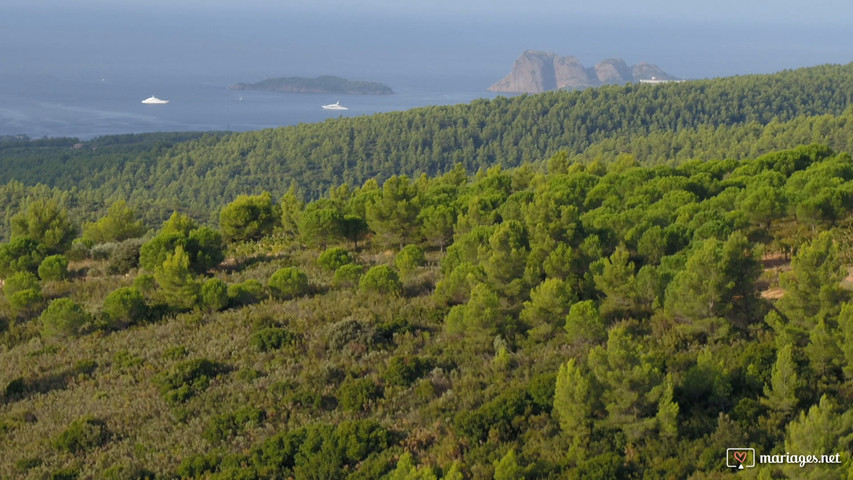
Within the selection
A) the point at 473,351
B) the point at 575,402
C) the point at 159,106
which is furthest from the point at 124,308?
the point at 159,106

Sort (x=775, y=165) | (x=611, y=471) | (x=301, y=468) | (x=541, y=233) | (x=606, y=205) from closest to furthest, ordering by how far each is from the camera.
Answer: (x=611, y=471) < (x=301, y=468) < (x=541, y=233) < (x=606, y=205) < (x=775, y=165)

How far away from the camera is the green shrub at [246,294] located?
1844 centimetres

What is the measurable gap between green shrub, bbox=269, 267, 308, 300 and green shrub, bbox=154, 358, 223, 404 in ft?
13.3

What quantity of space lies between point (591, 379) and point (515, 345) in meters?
3.38

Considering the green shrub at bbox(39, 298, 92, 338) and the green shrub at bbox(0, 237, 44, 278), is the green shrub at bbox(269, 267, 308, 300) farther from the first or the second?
the green shrub at bbox(0, 237, 44, 278)

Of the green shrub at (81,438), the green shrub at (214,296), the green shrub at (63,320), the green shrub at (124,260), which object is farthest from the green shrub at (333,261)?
the green shrub at (81,438)

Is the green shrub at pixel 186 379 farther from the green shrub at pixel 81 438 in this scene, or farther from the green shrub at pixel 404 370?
the green shrub at pixel 404 370

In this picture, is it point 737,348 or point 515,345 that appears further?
point 515,345

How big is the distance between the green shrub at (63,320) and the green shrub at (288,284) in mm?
4045

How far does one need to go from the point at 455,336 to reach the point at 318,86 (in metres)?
166

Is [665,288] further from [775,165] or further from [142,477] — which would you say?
[775,165]

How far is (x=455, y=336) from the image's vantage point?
14953mm

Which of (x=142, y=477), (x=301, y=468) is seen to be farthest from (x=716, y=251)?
(x=142, y=477)

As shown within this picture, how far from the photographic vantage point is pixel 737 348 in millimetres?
12688
